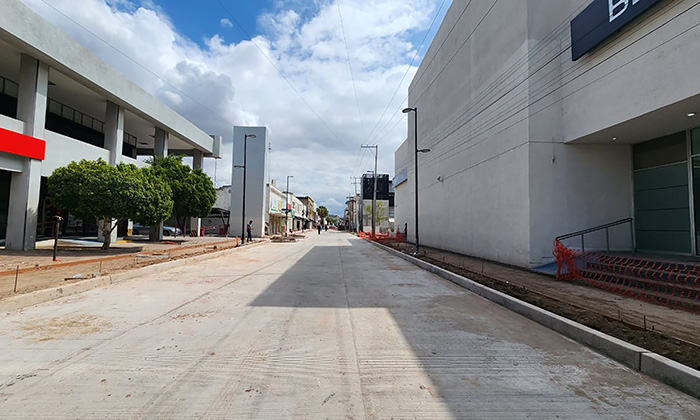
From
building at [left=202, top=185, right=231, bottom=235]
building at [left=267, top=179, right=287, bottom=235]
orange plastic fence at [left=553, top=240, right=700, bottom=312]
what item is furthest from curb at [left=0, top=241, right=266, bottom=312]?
building at [left=202, top=185, right=231, bottom=235]

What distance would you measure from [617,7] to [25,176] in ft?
82.7

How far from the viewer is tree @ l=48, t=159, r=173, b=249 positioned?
1596 cm

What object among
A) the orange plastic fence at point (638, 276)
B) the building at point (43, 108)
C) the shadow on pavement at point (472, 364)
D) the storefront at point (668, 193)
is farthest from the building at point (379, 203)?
the shadow on pavement at point (472, 364)

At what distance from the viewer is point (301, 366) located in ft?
13.3

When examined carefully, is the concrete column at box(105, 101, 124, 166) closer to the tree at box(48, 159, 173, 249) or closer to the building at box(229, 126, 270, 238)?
the tree at box(48, 159, 173, 249)

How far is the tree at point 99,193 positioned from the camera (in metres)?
16.0

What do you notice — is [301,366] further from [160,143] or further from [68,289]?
[160,143]

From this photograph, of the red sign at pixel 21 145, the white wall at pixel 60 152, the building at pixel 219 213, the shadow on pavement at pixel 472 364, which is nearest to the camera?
the shadow on pavement at pixel 472 364

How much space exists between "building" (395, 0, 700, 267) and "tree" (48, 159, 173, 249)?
17217 millimetres

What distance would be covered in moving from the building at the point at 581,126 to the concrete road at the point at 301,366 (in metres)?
7.75

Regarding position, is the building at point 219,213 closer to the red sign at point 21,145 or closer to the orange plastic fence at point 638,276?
the red sign at point 21,145

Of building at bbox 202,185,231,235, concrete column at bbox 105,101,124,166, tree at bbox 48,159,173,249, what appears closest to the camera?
tree at bbox 48,159,173,249

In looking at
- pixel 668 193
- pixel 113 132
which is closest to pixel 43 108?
pixel 113 132

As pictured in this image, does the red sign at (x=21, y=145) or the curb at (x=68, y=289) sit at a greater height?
the red sign at (x=21, y=145)
